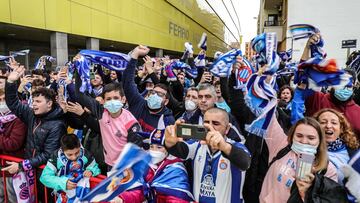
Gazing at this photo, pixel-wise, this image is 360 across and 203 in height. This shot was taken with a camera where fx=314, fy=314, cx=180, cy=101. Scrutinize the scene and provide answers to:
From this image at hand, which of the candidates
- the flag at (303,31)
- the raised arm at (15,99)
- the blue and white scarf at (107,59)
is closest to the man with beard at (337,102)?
the flag at (303,31)

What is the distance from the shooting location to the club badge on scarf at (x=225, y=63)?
4.14 metres

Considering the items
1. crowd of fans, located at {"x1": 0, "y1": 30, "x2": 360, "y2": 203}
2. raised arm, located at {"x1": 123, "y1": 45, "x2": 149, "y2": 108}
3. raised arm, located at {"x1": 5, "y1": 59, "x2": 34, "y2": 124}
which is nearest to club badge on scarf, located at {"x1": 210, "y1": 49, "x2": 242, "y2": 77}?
crowd of fans, located at {"x1": 0, "y1": 30, "x2": 360, "y2": 203}

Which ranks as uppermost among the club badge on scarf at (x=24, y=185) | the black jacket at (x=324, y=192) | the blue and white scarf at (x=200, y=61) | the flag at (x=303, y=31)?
the flag at (x=303, y=31)

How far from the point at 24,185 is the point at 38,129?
69cm

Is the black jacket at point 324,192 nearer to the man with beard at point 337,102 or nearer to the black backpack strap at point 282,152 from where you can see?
the black backpack strap at point 282,152

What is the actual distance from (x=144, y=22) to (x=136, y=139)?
951 inches

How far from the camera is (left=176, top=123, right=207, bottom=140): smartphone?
222 centimetres

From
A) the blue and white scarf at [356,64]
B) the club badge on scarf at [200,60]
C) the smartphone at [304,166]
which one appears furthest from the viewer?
the club badge on scarf at [200,60]

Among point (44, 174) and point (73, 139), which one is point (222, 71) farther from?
point (44, 174)

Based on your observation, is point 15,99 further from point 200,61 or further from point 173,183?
point 200,61

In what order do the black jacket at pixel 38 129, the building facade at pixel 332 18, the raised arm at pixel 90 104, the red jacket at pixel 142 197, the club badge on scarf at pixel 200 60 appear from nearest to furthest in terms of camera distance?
the red jacket at pixel 142 197 < the black jacket at pixel 38 129 < the raised arm at pixel 90 104 < the club badge on scarf at pixel 200 60 < the building facade at pixel 332 18

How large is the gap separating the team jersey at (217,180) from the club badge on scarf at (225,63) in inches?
66.4

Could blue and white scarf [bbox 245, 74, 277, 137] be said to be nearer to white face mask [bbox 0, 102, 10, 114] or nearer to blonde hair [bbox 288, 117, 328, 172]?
blonde hair [bbox 288, 117, 328, 172]

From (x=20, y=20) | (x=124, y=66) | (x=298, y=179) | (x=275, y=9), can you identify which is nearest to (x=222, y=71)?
(x=124, y=66)
